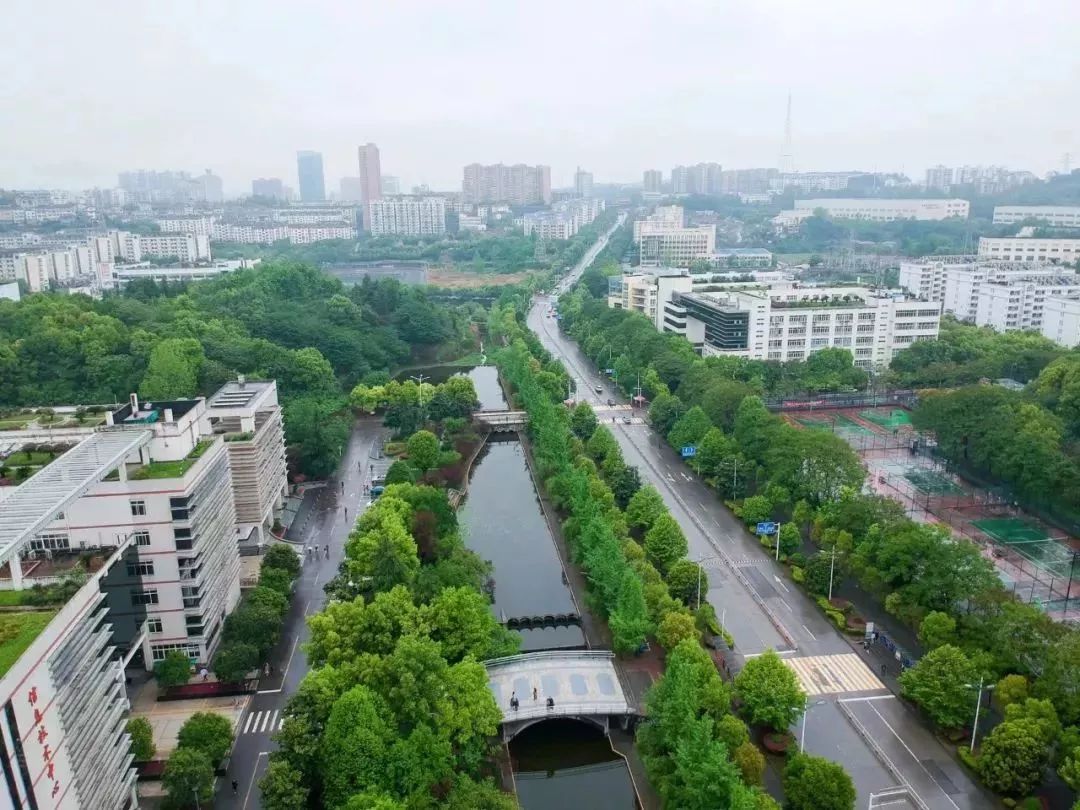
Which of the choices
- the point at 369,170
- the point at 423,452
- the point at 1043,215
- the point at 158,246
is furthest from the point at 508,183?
the point at 423,452

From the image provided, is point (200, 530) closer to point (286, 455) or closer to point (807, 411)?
point (286, 455)

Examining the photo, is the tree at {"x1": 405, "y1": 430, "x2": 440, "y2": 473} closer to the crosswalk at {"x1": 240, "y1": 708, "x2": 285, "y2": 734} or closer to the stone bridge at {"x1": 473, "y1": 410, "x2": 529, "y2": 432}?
the stone bridge at {"x1": 473, "y1": 410, "x2": 529, "y2": 432}

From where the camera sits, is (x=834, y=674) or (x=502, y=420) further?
(x=502, y=420)

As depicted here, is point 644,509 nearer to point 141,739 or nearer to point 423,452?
point 423,452

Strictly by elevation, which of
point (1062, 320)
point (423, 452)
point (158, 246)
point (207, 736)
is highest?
point (158, 246)

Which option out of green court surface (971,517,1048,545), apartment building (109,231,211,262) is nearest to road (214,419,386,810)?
green court surface (971,517,1048,545)

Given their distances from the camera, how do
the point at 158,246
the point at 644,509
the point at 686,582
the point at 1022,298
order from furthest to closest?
the point at 158,246 < the point at 1022,298 < the point at 644,509 < the point at 686,582

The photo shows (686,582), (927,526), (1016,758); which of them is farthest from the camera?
(686,582)
